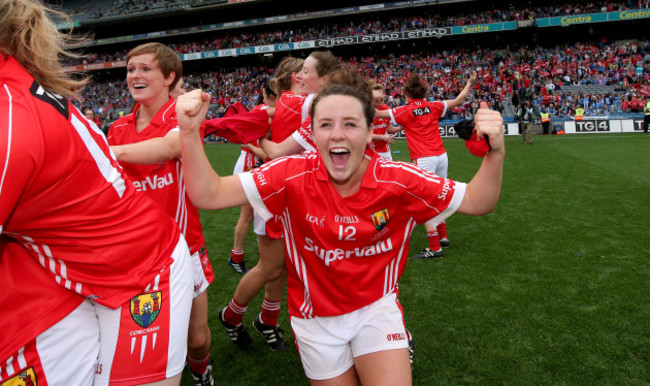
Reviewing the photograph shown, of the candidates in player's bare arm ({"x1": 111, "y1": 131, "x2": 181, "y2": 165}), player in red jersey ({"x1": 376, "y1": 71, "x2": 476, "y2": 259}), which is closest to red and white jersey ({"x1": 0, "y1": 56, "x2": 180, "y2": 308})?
player's bare arm ({"x1": 111, "y1": 131, "x2": 181, "y2": 165})

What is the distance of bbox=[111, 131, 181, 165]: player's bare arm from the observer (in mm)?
2293

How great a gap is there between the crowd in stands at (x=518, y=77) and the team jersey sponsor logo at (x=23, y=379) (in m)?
24.7

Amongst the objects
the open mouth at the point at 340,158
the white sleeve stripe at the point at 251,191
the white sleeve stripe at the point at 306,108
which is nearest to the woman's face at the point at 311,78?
the white sleeve stripe at the point at 306,108

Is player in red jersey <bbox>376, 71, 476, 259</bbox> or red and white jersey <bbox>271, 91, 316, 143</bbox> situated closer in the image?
red and white jersey <bbox>271, 91, 316, 143</bbox>

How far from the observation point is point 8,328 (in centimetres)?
162

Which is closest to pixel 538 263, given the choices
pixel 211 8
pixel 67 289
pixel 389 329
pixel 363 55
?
pixel 389 329

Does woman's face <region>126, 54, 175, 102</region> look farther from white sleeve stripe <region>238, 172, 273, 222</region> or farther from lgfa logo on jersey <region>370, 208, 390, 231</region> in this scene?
lgfa logo on jersey <region>370, 208, 390, 231</region>

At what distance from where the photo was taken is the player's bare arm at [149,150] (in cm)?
229

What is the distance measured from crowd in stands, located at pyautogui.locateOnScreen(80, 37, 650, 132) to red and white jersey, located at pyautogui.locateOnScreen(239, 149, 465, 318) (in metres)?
23.1

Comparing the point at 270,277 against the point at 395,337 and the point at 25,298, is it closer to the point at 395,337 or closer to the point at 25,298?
the point at 395,337

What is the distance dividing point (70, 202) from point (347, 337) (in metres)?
1.57

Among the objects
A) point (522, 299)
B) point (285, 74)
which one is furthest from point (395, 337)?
point (522, 299)

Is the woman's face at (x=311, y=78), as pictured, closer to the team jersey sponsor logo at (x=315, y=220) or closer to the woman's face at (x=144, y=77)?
the woman's face at (x=144, y=77)

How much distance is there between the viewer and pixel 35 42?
166 cm
